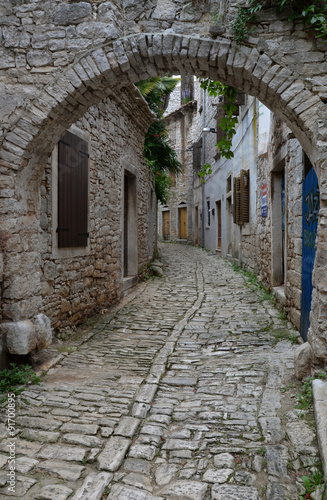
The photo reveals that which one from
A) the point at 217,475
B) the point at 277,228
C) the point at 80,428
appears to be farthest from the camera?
the point at 277,228

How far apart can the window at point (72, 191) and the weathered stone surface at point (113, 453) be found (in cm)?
248

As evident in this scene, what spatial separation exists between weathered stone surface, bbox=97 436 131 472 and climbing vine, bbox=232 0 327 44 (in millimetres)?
3010

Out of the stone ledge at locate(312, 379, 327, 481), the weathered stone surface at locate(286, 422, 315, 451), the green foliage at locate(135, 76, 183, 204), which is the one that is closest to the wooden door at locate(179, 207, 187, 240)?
the green foliage at locate(135, 76, 183, 204)

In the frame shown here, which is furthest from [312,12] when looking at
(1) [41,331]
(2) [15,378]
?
(2) [15,378]

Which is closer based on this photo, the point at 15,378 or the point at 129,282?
the point at 15,378

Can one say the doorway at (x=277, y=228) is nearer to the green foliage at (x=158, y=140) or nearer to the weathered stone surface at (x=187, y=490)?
the green foliage at (x=158, y=140)

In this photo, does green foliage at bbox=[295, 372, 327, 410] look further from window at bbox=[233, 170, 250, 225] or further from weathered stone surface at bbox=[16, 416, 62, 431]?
window at bbox=[233, 170, 250, 225]

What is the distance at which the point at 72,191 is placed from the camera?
15.5ft

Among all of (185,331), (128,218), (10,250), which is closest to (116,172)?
(128,218)

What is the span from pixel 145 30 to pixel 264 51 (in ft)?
3.22

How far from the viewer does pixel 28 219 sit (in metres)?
3.57

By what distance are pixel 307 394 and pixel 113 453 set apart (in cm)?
150

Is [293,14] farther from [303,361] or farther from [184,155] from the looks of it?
[184,155]

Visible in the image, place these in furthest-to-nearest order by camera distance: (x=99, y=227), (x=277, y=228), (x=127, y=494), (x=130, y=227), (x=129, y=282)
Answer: (x=130, y=227) → (x=129, y=282) → (x=277, y=228) → (x=99, y=227) → (x=127, y=494)
